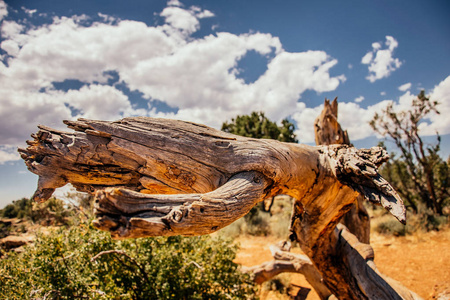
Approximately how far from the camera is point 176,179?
7.50 feet

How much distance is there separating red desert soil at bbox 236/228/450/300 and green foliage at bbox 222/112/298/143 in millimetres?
8001

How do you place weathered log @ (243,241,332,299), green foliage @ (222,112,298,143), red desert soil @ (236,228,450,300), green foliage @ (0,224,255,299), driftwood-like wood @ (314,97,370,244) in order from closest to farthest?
green foliage @ (0,224,255,299)
driftwood-like wood @ (314,97,370,244)
weathered log @ (243,241,332,299)
red desert soil @ (236,228,450,300)
green foliage @ (222,112,298,143)

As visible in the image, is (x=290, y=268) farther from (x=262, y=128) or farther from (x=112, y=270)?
(x=262, y=128)

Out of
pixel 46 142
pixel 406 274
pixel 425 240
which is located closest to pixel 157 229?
pixel 46 142

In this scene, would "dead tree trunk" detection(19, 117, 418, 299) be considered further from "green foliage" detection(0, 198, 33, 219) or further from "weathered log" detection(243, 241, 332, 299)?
"green foliage" detection(0, 198, 33, 219)

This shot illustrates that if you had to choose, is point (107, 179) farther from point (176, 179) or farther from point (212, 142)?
point (212, 142)

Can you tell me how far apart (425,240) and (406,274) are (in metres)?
3.28

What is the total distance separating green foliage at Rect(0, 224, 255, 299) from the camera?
364 cm

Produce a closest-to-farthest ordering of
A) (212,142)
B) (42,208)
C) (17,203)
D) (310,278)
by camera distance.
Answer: (212,142) < (310,278) < (42,208) < (17,203)

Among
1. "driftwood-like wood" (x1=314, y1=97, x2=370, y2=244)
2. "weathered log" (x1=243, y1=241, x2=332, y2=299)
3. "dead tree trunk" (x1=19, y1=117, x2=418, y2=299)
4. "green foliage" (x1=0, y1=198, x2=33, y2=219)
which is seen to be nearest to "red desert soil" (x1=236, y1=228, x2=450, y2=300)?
"weathered log" (x1=243, y1=241, x2=332, y2=299)

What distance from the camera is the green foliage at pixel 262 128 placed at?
17694 mm

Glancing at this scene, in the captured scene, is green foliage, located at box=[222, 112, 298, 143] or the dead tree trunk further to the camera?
green foliage, located at box=[222, 112, 298, 143]

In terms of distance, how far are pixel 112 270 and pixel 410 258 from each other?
8869 millimetres

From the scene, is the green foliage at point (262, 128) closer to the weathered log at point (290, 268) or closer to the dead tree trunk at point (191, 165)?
the weathered log at point (290, 268)
